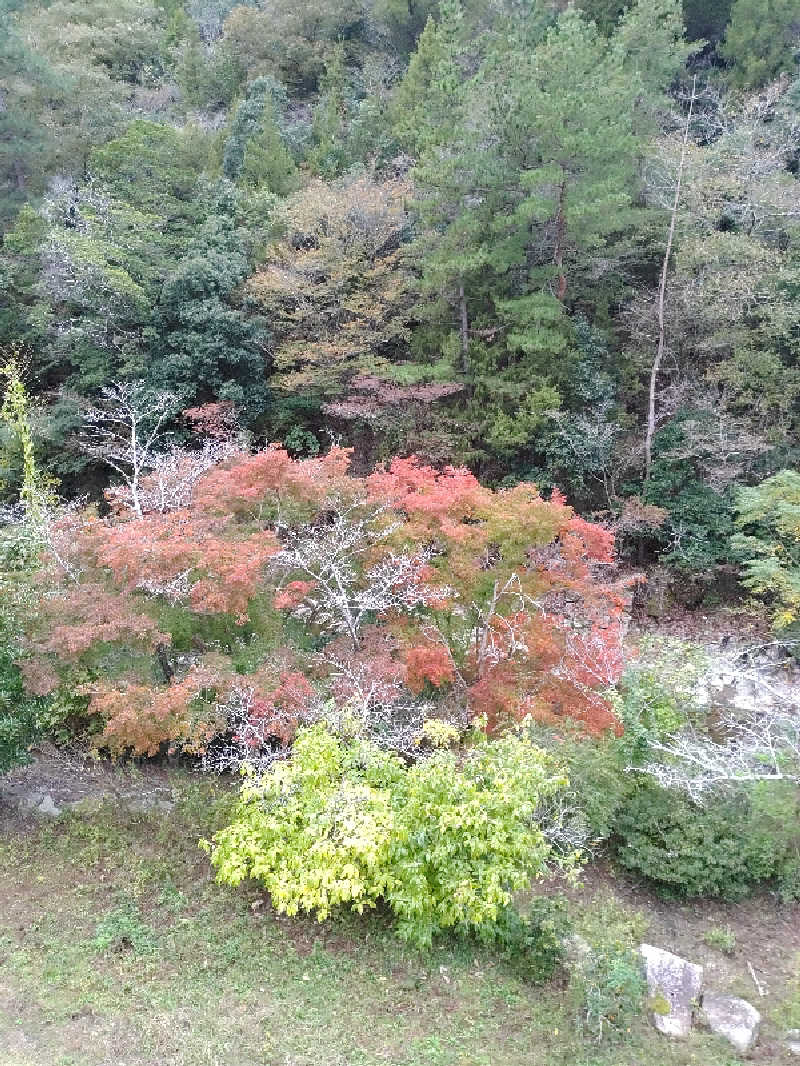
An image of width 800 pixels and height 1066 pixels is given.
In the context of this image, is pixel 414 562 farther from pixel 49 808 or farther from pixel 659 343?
pixel 659 343

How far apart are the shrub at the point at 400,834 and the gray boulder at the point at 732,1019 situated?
222cm

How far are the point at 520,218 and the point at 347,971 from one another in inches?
590

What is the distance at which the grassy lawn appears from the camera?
274 inches

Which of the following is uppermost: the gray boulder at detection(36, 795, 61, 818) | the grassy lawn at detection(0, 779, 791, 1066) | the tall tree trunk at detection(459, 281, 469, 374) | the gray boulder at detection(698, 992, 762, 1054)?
the tall tree trunk at detection(459, 281, 469, 374)

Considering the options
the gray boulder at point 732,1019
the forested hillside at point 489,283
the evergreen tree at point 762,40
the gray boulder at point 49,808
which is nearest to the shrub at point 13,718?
the gray boulder at point 49,808

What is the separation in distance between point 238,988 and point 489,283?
52.8ft

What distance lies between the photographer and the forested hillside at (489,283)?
17.0 m

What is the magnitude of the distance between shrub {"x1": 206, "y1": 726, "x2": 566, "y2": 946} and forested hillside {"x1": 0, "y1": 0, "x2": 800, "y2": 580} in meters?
10.2

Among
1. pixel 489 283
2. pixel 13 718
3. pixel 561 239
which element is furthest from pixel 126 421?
pixel 561 239

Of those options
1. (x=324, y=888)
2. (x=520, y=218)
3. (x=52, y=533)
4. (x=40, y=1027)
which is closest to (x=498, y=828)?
(x=324, y=888)

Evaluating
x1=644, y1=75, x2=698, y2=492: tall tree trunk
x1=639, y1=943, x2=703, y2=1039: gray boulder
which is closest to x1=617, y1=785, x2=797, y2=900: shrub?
x1=639, y1=943, x2=703, y2=1039: gray boulder

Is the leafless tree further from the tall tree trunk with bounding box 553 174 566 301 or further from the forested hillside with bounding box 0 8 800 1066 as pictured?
the tall tree trunk with bounding box 553 174 566 301

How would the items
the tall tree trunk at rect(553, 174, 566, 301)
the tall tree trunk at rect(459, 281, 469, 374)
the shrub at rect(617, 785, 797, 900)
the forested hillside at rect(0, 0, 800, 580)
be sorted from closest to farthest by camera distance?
1. the shrub at rect(617, 785, 797, 900)
2. the tall tree trunk at rect(553, 174, 566, 301)
3. the forested hillside at rect(0, 0, 800, 580)
4. the tall tree trunk at rect(459, 281, 469, 374)

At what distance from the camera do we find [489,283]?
61.1ft
